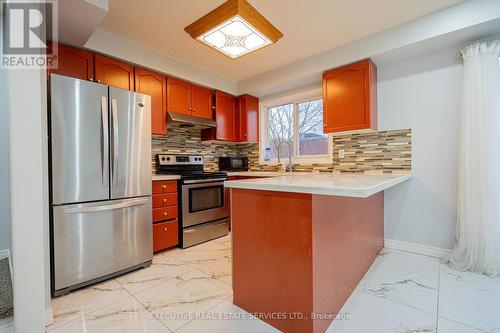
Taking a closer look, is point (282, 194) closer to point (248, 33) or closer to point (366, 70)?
point (248, 33)

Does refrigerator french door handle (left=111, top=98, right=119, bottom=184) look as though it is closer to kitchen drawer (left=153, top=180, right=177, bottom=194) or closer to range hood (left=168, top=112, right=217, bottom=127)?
kitchen drawer (left=153, top=180, right=177, bottom=194)

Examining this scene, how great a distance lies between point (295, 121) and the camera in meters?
3.62

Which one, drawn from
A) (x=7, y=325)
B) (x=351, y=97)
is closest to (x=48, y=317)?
(x=7, y=325)

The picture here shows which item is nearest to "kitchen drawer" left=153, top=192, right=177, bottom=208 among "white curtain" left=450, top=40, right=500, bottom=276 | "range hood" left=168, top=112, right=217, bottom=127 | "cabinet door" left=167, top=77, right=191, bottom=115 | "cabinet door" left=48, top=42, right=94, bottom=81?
"range hood" left=168, top=112, right=217, bottom=127

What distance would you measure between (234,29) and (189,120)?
138cm

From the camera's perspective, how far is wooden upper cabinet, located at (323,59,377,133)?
8.23ft

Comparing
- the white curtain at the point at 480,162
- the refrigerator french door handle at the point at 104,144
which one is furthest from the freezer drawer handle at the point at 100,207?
the white curtain at the point at 480,162

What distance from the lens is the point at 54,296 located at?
1729 mm

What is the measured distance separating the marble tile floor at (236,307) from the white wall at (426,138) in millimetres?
438

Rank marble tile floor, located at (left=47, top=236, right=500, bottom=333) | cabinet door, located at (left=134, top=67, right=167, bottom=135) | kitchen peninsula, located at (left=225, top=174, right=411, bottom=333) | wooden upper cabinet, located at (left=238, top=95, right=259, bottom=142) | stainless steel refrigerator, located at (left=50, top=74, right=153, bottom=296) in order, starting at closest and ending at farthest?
kitchen peninsula, located at (left=225, top=174, right=411, bottom=333) → marble tile floor, located at (left=47, top=236, right=500, bottom=333) → stainless steel refrigerator, located at (left=50, top=74, right=153, bottom=296) → cabinet door, located at (left=134, top=67, right=167, bottom=135) → wooden upper cabinet, located at (left=238, top=95, right=259, bottom=142)

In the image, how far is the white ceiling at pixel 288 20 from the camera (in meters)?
1.92

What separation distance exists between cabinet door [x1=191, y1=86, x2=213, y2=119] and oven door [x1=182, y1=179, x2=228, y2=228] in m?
1.02

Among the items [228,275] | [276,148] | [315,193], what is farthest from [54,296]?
[276,148]

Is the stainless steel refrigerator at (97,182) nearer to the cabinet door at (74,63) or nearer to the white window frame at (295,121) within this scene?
the cabinet door at (74,63)
